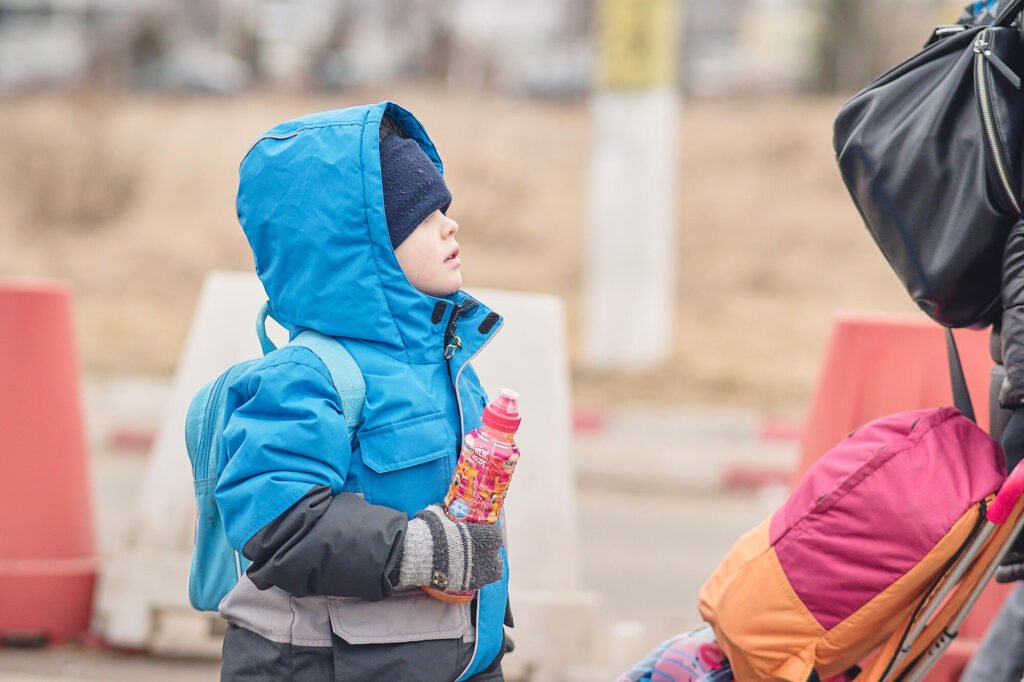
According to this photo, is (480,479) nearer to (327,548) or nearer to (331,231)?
(327,548)

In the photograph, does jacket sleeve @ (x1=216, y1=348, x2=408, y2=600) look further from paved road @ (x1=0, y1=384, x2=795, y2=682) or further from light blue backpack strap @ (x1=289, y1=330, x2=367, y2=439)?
paved road @ (x1=0, y1=384, x2=795, y2=682)

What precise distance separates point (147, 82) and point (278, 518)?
33.5 m

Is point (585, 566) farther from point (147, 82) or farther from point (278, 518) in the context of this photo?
point (147, 82)

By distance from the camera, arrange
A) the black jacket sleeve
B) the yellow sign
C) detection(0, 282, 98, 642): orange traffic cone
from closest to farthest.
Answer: the black jacket sleeve
detection(0, 282, 98, 642): orange traffic cone
the yellow sign

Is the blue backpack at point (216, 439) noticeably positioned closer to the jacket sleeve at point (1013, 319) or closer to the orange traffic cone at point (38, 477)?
the jacket sleeve at point (1013, 319)

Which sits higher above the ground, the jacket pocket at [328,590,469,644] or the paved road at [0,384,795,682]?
the jacket pocket at [328,590,469,644]

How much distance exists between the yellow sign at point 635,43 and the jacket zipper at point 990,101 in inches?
309

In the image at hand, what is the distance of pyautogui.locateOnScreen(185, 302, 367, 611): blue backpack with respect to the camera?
2.20 m

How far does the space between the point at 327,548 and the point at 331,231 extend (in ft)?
1.68

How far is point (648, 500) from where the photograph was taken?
8203 millimetres

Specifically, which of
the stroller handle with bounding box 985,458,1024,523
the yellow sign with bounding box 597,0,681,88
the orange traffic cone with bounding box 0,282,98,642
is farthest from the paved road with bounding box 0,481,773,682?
the yellow sign with bounding box 597,0,681,88

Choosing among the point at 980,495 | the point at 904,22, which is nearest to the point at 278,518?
the point at 980,495

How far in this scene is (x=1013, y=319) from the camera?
89.1 inches

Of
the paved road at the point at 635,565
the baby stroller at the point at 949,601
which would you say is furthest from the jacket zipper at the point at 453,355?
the paved road at the point at 635,565
